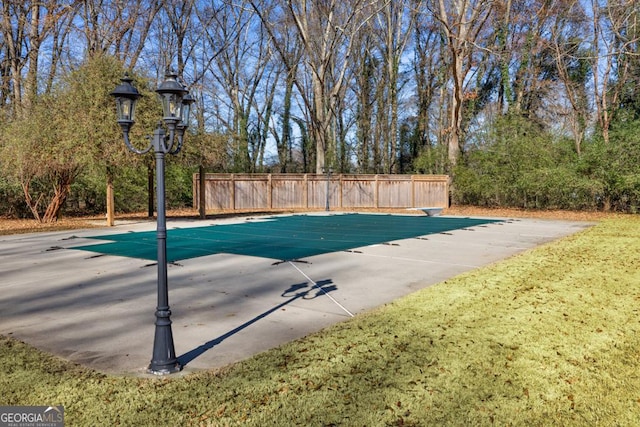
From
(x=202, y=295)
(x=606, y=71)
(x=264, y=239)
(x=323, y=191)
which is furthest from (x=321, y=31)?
(x=202, y=295)

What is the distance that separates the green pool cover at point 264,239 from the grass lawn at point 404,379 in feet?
13.5

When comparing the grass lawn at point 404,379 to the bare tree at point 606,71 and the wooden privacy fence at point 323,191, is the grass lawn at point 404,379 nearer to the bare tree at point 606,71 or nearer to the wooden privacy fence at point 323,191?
the wooden privacy fence at point 323,191

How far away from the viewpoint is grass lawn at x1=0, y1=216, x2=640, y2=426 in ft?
8.46

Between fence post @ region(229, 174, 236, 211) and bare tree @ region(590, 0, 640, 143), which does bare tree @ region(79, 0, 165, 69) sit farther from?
bare tree @ region(590, 0, 640, 143)

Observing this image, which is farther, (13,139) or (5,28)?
(5,28)

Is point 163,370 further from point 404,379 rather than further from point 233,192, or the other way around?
point 233,192

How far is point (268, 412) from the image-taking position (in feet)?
8.55

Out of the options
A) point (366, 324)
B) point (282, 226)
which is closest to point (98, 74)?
point (282, 226)

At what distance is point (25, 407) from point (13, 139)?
1244 cm

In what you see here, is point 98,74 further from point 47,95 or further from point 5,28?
point 5,28
